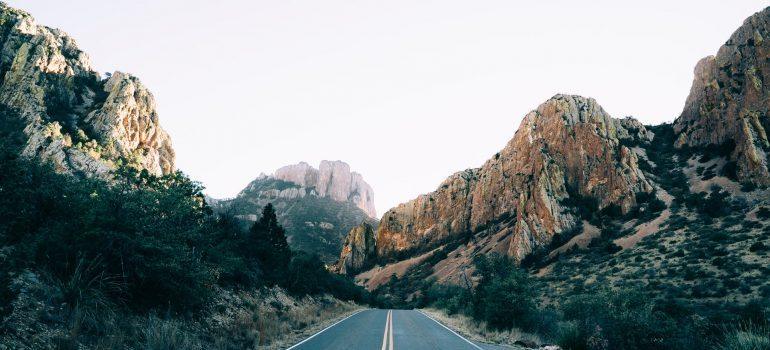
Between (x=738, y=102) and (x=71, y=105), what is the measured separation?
409 ft

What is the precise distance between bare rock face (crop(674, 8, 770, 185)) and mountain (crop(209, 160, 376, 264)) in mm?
96844

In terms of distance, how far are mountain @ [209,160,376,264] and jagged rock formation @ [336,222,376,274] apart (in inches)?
270

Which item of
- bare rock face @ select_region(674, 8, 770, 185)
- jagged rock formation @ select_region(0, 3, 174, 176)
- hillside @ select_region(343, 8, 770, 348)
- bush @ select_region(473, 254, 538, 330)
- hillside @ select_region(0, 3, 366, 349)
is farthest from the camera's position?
jagged rock formation @ select_region(0, 3, 174, 176)

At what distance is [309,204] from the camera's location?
149375 millimetres

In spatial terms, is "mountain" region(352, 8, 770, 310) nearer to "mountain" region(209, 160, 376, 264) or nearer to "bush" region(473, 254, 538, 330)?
"bush" region(473, 254, 538, 330)

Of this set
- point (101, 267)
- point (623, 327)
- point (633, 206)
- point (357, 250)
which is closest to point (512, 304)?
point (623, 327)

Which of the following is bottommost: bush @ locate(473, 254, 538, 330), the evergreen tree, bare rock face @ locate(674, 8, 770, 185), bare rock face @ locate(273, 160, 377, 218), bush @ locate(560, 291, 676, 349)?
bush @ locate(473, 254, 538, 330)

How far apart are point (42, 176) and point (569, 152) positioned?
80720mm

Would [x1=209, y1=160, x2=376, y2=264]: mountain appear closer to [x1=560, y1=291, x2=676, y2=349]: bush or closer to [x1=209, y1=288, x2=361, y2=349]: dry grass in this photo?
[x1=209, y1=288, x2=361, y2=349]: dry grass

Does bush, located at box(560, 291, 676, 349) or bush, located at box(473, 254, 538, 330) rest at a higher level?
bush, located at box(560, 291, 676, 349)

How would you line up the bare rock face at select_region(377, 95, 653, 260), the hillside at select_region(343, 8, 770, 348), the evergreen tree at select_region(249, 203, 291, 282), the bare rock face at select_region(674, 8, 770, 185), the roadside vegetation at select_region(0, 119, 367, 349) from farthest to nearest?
the bare rock face at select_region(377, 95, 653, 260) < the bare rock face at select_region(674, 8, 770, 185) < the hillside at select_region(343, 8, 770, 348) < the evergreen tree at select_region(249, 203, 291, 282) < the roadside vegetation at select_region(0, 119, 367, 349)

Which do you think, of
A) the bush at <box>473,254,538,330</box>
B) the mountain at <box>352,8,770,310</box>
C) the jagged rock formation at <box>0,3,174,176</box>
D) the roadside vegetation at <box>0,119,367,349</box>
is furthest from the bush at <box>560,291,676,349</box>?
the jagged rock formation at <box>0,3,174,176</box>

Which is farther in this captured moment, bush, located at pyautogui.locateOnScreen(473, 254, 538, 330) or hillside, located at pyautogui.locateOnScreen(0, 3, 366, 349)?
bush, located at pyautogui.locateOnScreen(473, 254, 538, 330)

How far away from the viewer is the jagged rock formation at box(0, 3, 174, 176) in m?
57.6
